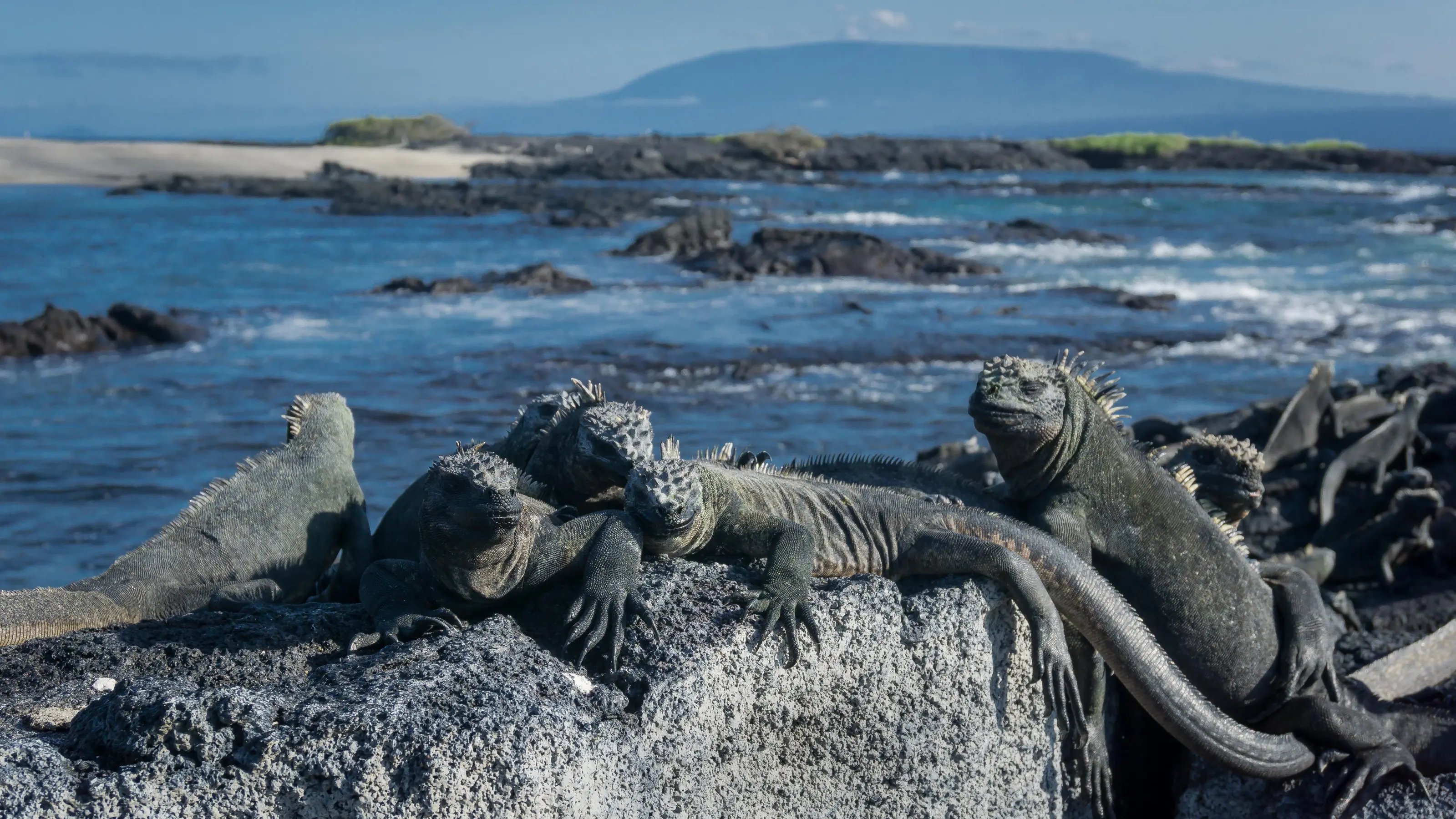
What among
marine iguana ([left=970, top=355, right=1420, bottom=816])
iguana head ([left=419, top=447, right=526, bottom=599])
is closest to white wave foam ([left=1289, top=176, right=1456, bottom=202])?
marine iguana ([left=970, top=355, right=1420, bottom=816])

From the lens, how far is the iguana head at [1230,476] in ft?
17.3

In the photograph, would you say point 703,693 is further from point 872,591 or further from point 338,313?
point 338,313

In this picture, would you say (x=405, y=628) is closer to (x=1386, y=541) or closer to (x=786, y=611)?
(x=786, y=611)

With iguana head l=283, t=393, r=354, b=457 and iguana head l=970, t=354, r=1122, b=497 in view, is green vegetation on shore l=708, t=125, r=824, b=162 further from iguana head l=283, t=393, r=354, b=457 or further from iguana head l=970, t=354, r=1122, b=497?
iguana head l=970, t=354, r=1122, b=497

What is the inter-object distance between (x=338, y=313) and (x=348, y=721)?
703 inches

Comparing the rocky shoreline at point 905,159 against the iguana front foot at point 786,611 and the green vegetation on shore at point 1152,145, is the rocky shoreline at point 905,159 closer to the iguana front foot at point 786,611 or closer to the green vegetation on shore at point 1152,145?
the green vegetation on shore at point 1152,145

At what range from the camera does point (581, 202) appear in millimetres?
37406

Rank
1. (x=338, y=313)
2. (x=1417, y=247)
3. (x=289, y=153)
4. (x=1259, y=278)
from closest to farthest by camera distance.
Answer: (x=338, y=313) < (x=1259, y=278) < (x=1417, y=247) < (x=289, y=153)

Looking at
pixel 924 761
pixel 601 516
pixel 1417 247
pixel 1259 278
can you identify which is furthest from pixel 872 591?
pixel 1417 247

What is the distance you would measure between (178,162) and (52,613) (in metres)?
51.9

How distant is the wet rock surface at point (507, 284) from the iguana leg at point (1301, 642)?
58.1ft

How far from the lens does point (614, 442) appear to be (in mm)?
4328

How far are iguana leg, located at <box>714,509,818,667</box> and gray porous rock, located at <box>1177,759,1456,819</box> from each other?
1.61m

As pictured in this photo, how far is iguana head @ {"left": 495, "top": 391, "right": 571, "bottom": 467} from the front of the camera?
5.11 meters
